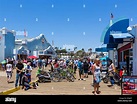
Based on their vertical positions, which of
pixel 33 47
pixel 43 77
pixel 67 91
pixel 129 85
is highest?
pixel 33 47

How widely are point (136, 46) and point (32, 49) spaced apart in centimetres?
2818

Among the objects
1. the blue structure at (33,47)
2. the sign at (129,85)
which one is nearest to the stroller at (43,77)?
the sign at (129,85)

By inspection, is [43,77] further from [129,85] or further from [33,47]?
[33,47]

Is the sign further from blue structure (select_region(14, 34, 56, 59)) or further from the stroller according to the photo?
blue structure (select_region(14, 34, 56, 59))

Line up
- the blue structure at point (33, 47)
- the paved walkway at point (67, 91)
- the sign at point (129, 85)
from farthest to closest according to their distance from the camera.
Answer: the blue structure at point (33, 47) < the paved walkway at point (67, 91) < the sign at point (129, 85)

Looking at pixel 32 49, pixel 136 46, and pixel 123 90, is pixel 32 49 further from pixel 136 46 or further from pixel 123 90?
pixel 123 90

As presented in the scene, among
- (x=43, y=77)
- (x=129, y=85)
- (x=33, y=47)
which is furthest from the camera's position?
(x=33, y=47)

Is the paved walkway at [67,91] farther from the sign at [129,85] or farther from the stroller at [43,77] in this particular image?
the stroller at [43,77]

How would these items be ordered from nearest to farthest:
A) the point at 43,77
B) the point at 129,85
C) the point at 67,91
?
the point at 129,85, the point at 67,91, the point at 43,77

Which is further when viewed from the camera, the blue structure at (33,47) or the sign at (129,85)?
the blue structure at (33,47)

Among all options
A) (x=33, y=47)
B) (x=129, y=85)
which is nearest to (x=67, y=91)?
(x=129, y=85)

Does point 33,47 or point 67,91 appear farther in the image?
point 33,47

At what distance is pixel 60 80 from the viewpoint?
1357 cm

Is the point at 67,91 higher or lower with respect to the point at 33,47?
lower
